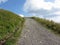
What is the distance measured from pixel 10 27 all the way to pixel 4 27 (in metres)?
0.77

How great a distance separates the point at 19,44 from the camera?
67.6 ft

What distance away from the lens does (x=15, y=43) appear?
68.2 ft

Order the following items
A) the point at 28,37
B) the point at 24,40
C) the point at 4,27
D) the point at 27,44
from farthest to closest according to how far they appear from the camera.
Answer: the point at 4,27, the point at 28,37, the point at 24,40, the point at 27,44

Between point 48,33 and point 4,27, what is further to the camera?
point 4,27

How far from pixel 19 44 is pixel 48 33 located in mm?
5802

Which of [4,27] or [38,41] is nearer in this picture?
[38,41]

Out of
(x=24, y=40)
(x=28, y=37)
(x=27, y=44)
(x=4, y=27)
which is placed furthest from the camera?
(x=4, y=27)

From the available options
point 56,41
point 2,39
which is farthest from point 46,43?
point 2,39

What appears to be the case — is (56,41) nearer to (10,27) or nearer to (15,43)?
(15,43)

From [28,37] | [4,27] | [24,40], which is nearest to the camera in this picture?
[24,40]

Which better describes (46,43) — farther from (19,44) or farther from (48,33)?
(48,33)

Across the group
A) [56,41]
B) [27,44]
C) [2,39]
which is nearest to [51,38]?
[56,41]

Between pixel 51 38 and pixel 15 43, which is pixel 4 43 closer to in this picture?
pixel 15 43

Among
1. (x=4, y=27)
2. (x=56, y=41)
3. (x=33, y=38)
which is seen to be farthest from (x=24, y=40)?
(x=4, y=27)
